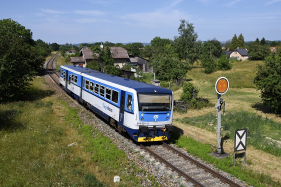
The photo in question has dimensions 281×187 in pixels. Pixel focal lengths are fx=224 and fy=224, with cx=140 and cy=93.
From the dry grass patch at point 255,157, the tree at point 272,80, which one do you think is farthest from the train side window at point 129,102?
the tree at point 272,80

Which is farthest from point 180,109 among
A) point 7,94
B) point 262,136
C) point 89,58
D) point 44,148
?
point 89,58

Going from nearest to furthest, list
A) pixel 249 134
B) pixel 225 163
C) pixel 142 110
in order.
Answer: pixel 225 163
pixel 142 110
pixel 249 134

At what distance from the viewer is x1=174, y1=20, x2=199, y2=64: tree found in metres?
53.1

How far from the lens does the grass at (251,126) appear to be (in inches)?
455

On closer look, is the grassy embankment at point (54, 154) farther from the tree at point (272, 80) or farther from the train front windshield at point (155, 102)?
the tree at point (272, 80)

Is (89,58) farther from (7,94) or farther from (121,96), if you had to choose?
(121,96)

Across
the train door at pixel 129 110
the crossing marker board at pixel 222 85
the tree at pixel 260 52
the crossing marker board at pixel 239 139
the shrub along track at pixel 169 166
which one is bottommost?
the shrub along track at pixel 169 166

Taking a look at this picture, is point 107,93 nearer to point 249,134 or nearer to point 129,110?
point 129,110

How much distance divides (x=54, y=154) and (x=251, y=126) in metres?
12.1

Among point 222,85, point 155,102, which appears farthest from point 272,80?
point 155,102

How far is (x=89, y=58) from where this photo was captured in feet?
159

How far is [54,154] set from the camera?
9555mm

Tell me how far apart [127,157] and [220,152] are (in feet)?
14.3

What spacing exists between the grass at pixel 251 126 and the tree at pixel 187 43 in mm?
36738
